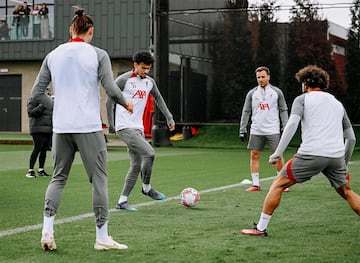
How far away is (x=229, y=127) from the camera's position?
30391mm

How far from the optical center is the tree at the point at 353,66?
25.8 metres

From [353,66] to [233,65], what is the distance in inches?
162

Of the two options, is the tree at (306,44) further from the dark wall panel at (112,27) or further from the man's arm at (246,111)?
the man's arm at (246,111)

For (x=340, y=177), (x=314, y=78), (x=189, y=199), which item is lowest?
(x=189, y=199)

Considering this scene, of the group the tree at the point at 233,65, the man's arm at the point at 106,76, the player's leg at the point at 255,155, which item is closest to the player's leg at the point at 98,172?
the man's arm at the point at 106,76

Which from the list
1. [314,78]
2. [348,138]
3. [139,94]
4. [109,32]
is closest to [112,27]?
[109,32]

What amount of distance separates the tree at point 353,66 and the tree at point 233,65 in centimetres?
328

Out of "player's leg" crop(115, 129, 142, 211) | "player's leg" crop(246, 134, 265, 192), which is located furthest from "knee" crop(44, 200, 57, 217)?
"player's leg" crop(246, 134, 265, 192)

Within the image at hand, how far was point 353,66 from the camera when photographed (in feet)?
85.2

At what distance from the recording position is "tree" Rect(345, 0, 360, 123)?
25.8 m

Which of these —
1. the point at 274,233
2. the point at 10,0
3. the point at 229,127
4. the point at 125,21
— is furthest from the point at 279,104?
the point at 10,0

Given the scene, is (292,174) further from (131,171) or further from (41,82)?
(131,171)

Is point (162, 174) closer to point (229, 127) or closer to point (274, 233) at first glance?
point (274, 233)

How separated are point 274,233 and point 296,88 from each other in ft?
61.5
